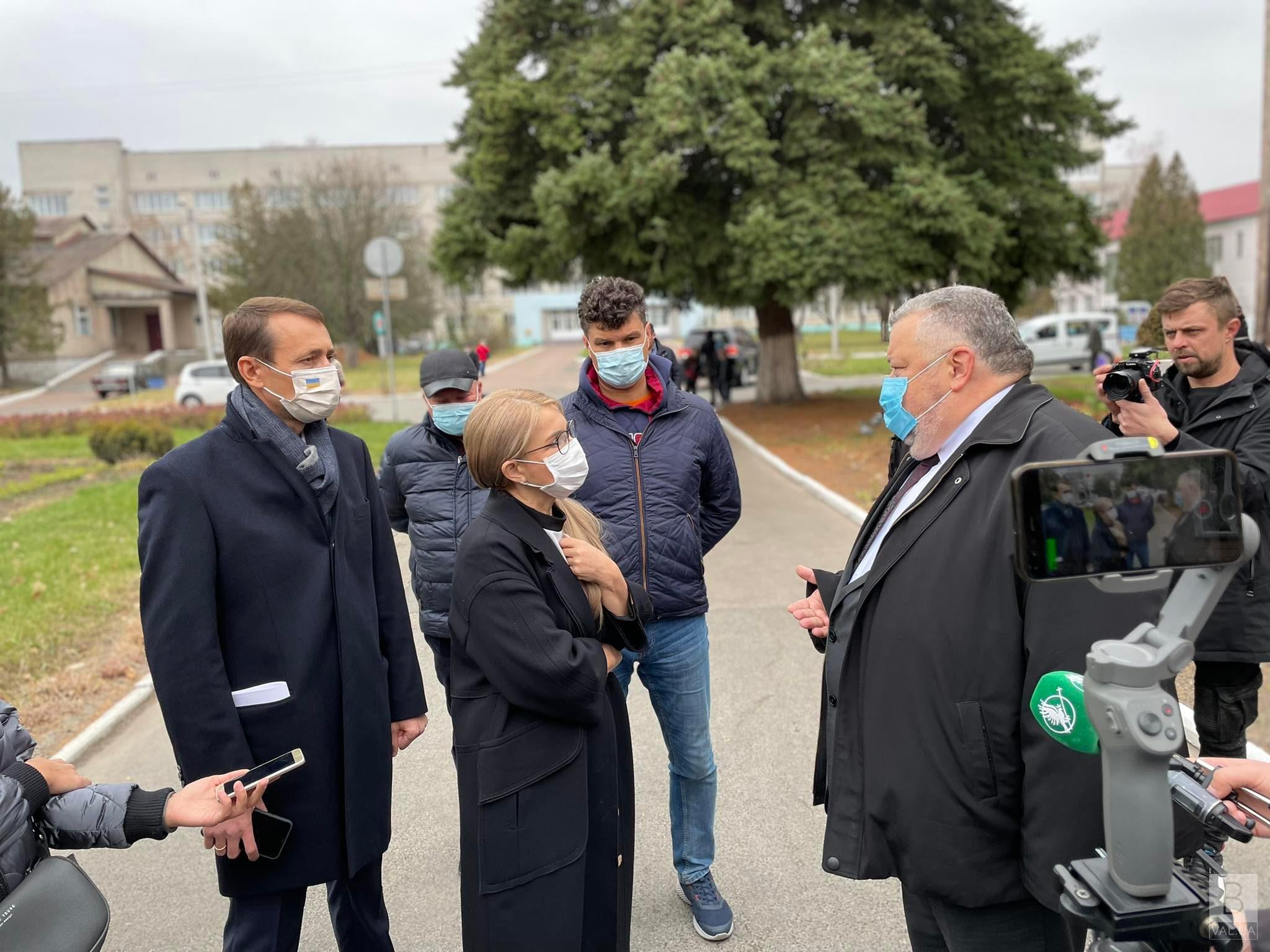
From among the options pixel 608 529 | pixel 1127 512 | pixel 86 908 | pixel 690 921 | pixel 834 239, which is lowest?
pixel 690 921

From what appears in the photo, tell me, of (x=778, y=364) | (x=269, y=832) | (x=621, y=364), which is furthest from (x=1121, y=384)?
(x=778, y=364)

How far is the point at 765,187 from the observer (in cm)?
1487

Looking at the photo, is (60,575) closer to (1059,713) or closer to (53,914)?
(53,914)

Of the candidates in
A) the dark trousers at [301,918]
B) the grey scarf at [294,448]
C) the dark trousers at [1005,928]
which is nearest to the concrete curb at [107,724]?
the dark trousers at [301,918]

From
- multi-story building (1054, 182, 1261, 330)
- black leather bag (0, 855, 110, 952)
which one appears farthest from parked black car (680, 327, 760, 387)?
multi-story building (1054, 182, 1261, 330)

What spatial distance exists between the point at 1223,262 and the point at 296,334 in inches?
2845

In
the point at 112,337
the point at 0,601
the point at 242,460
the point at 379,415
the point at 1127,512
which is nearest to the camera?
the point at 1127,512

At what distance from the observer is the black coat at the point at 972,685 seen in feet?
5.62

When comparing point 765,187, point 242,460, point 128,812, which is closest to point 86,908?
point 128,812

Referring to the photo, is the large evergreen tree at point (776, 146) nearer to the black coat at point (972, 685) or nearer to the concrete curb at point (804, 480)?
the concrete curb at point (804, 480)

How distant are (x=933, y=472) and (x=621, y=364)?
4.77 feet

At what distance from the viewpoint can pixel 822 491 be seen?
35.4 feet

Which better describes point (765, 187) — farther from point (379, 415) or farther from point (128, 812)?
point (128, 812)

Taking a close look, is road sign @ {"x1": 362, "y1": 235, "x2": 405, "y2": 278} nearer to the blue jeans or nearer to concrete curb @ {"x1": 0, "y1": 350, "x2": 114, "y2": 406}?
the blue jeans
